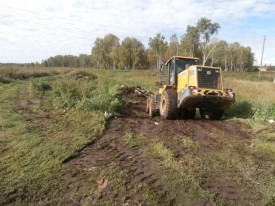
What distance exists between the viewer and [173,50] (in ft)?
204

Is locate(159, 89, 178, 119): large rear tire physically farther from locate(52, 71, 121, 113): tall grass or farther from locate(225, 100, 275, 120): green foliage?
locate(225, 100, 275, 120): green foliage

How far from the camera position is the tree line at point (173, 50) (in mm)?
56344

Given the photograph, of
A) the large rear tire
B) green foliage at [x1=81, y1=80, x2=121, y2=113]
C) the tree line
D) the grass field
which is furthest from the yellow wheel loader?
the tree line

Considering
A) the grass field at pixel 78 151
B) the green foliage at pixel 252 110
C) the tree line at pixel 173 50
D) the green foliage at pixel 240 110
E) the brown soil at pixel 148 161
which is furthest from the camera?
the tree line at pixel 173 50

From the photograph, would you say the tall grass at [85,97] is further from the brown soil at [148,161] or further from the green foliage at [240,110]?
the green foliage at [240,110]

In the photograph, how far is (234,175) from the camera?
5176mm

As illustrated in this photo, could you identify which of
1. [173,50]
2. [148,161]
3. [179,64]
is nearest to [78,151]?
[148,161]

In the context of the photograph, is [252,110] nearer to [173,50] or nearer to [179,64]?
[179,64]

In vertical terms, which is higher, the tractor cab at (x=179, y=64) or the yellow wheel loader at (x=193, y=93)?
the tractor cab at (x=179, y=64)

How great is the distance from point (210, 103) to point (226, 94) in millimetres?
573

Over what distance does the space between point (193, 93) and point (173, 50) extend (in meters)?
54.4

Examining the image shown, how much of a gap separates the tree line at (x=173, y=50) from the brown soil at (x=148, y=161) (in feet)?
124

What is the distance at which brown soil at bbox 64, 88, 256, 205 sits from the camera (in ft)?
14.4

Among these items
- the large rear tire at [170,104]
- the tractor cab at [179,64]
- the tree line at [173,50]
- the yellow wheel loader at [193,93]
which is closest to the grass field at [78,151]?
the yellow wheel loader at [193,93]
